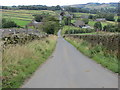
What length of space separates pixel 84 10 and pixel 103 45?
15571 cm

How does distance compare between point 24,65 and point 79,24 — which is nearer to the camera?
point 24,65

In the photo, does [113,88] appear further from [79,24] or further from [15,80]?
[79,24]

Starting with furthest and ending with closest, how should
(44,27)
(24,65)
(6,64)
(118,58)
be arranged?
1. (44,27)
2. (118,58)
3. (24,65)
4. (6,64)

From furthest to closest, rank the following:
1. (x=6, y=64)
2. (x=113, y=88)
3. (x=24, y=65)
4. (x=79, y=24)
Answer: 1. (x=79, y=24)
2. (x=24, y=65)
3. (x=6, y=64)
4. (x=113, y=88)

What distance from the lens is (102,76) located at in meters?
9.52

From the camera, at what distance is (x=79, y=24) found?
129625 millimetres

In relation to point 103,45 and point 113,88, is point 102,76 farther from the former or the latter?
point 103,45

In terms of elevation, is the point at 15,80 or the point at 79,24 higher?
the point at 15,80

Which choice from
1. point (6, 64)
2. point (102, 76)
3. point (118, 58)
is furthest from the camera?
point (118, 58)

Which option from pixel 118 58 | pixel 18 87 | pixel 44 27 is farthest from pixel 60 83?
pixel 44 27

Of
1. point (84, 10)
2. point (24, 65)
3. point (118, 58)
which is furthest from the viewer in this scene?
point (84, 10)

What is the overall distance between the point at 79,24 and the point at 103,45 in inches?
4380

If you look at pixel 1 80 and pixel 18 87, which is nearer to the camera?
pixel 18 87

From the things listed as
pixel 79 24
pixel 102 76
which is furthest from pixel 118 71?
pixel 79 24
